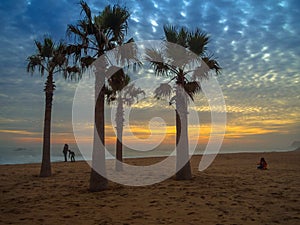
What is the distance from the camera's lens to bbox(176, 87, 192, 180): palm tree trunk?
16.2m

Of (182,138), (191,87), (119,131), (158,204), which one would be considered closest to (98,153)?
(158,204)

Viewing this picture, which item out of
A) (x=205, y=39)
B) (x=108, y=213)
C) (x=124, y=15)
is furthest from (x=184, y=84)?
(x=108, y=213)

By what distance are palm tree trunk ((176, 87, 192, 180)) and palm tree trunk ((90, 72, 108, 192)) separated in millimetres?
5178

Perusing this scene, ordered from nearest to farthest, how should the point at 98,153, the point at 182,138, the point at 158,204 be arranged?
the point at 158,204 → the point at 98,153 → the point at 182,138

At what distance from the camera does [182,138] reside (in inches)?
652

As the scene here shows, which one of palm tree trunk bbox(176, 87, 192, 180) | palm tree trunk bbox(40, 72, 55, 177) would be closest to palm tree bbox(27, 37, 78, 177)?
palm tree trunk bbox(40, 72, 55, 177)

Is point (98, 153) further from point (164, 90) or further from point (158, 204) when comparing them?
point (164, 90)

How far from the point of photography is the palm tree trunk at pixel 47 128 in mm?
18469

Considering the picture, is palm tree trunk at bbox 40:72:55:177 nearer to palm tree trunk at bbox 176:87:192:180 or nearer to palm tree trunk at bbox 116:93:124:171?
palm tree trunk at bbox 116:93:124:171

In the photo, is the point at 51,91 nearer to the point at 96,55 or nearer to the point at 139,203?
the point at 96,55

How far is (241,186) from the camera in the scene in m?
13.3

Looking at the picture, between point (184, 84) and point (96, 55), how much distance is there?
596 centimetres

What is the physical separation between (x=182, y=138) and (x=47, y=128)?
898 centimetres

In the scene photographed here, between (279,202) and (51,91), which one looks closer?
(279,202)
